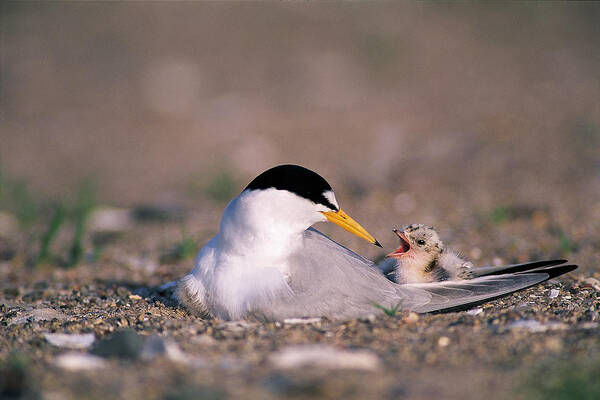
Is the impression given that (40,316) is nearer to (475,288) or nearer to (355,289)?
(355,289)

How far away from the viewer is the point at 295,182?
10.5 ft

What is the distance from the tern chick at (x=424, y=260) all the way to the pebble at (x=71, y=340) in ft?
5.32

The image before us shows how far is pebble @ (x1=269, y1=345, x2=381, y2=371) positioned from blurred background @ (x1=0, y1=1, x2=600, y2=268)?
2.47 metres

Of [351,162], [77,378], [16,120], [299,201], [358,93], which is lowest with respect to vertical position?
[77,378]

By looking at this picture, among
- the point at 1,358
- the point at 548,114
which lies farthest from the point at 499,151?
the point at 1,358

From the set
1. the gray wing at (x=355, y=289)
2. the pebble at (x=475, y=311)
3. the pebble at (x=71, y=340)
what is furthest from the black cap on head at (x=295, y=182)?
the pebble at (x=71, y=340)

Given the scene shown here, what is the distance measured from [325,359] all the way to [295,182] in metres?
1.13

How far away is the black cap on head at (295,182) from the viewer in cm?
320

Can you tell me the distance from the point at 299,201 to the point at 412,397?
1390 mm

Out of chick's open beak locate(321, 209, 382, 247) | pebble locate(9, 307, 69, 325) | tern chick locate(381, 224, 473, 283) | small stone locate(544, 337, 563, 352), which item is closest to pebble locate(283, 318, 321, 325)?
chick's open beak locate(321, 209, 382, 247)

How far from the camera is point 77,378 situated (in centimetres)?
227

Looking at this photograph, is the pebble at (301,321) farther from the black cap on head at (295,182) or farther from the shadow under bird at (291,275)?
the black cap on head at (295,182)

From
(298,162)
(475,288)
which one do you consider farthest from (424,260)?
(298,162)

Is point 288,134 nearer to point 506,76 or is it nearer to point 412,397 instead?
point 506,76
